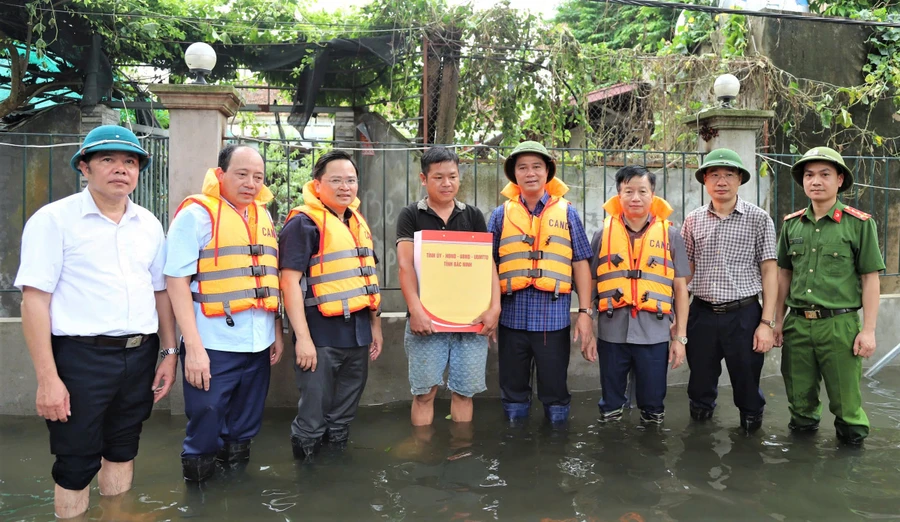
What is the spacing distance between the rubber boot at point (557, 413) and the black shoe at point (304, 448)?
1587 mm

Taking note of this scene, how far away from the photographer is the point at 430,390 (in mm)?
4410

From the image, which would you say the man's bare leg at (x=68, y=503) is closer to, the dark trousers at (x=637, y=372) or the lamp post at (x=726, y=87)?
the dark trousers at (x=637, y=372)

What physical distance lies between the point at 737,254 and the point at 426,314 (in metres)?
2.06

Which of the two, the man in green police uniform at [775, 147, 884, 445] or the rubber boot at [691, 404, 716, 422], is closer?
the man in green police uniform at [775, 147, 884, 445]

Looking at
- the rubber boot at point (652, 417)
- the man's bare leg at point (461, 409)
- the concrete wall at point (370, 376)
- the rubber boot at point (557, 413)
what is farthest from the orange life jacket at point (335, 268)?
the rubber boot at point (652, 417)

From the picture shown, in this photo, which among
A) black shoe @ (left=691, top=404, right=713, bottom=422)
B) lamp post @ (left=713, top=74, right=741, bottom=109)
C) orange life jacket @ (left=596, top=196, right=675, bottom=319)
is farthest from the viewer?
lamp post @ (left=713, top=74, right=741, bottom=109)

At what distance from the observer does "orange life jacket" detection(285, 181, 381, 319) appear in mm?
3762

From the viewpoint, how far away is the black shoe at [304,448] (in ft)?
12.5

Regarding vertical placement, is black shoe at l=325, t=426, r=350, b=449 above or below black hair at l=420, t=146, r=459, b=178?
below

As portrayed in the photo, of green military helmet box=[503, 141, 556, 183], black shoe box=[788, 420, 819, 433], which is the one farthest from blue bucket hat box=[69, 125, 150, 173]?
black shoe box=[788, 420, 819, 433]

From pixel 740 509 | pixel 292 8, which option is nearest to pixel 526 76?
pixel 292 8

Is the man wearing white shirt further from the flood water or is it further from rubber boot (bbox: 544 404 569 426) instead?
rubber boot (bbox: 544 404 569 426)

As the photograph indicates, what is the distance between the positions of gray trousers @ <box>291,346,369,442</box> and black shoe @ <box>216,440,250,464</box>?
0.29m

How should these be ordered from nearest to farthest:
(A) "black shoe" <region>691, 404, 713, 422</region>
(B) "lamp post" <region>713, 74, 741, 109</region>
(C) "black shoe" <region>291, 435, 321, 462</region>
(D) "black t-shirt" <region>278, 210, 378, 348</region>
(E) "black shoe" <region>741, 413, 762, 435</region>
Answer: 1. (D) "black t-shirt" <region>278, 210, 378, 348</region>
2. (C) "black shoe" <region>291, 435, 321, 462</region>
3. (E) "black shoe" <region>741, 413, 762, 435</region>
4. (A) "black shoe" <region>691, 404, 713, 422</region>
5. (B) "lamp post" <region>713, 74, 741, 109</region>
